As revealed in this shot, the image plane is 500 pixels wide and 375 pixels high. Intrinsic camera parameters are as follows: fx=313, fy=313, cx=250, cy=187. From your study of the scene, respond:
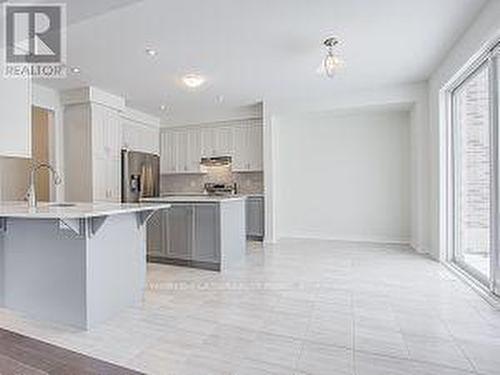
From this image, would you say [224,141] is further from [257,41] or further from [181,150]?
[257,41]

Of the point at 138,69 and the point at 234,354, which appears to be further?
the point at 138,69

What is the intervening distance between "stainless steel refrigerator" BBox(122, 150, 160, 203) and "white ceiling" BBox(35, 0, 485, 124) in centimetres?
127

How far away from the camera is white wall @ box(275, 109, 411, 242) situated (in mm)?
5848

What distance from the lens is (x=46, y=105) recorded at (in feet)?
16.5

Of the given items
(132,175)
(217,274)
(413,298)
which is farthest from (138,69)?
(413,298)

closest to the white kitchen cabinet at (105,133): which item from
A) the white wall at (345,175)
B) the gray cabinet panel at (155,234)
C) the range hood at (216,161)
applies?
the gray cabinet panel at (155,234)

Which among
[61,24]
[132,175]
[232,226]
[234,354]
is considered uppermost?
[61,24]

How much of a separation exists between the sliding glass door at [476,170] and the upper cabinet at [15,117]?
15.3ft

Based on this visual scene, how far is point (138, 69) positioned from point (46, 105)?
1932 millimetres

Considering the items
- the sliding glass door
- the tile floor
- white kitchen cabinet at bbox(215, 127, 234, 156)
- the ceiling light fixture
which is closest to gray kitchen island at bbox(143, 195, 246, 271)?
the tile floor

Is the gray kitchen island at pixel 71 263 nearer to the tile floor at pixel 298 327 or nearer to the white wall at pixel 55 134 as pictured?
the tile floor at pixel 298 327

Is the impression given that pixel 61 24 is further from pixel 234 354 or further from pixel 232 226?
pixel 232 226

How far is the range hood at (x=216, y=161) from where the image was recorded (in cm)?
671

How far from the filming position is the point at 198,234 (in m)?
4.14
